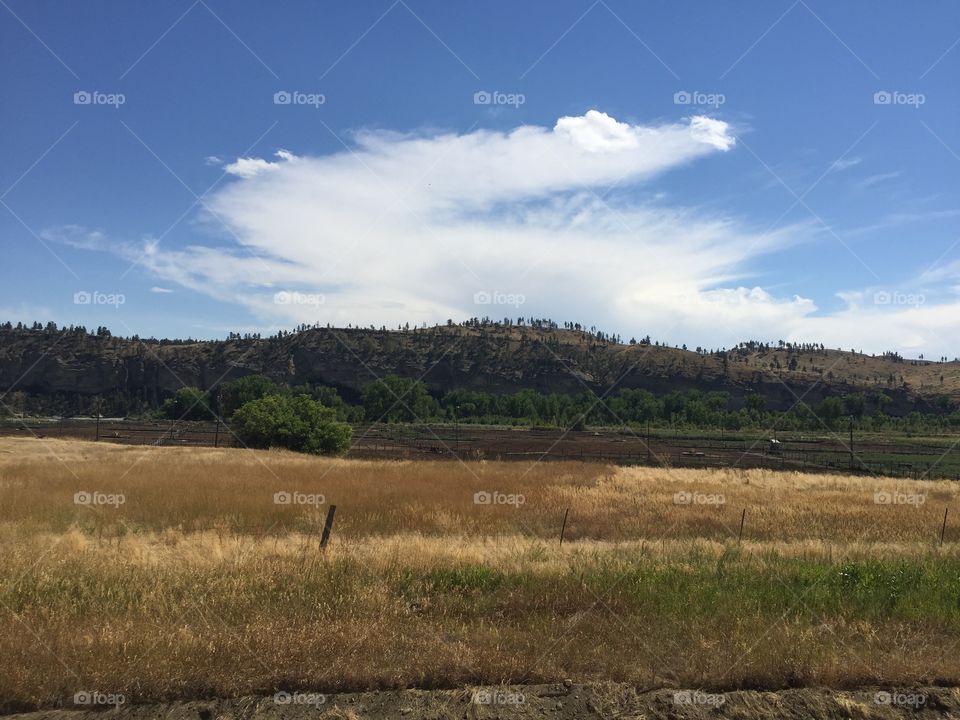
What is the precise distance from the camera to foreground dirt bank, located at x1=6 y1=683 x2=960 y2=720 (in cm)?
616

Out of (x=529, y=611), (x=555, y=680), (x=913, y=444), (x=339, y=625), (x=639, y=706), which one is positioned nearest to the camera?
(x=639, y=706)

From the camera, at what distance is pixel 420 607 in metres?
9.28

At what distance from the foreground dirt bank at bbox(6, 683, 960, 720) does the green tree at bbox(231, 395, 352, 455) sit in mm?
55147

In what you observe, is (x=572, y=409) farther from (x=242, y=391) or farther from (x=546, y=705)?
(x=546, y=705)

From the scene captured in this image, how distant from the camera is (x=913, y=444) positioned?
336ft

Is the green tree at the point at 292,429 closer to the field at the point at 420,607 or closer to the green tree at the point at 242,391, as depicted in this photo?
the field at the point at 420,607

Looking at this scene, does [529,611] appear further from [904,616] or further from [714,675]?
[904,616]

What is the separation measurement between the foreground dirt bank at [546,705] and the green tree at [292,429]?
55.1 metres

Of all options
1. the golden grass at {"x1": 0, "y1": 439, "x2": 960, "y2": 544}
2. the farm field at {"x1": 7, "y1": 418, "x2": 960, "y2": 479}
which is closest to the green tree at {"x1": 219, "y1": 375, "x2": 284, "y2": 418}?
the farm field at {"x1": 7, "y1": 418, "x2": 960, "y2": 479}

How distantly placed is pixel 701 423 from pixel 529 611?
155 metres

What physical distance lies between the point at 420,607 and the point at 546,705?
3256 mm

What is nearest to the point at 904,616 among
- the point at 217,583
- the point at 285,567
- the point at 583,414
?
the point at 285,567

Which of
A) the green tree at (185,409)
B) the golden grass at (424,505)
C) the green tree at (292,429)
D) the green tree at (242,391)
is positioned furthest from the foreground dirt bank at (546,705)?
the green tree at (185,409)

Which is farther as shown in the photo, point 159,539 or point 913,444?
point 913,444
